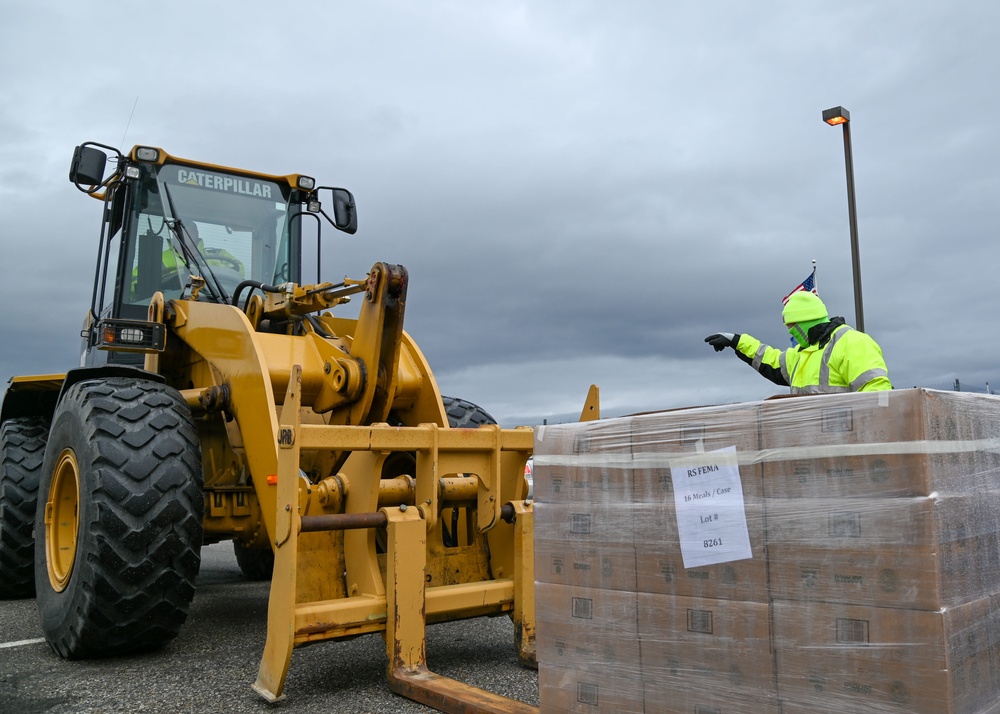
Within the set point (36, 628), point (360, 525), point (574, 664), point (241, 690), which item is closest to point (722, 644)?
point (574, 664)

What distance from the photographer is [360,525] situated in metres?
4.14

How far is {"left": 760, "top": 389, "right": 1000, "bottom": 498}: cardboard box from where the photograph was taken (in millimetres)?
2180

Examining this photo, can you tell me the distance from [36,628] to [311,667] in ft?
7.74

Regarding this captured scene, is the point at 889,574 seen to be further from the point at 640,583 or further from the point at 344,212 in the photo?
the point at 344,212

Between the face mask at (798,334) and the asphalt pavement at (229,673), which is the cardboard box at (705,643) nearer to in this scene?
the asphalt pavement at (229,673)

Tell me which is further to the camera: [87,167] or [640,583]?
[87,167]

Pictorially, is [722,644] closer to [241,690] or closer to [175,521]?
[241,690]

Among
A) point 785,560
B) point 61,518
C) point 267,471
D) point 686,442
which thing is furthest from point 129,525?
point 785,560

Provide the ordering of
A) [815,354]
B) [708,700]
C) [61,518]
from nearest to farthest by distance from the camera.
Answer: [708,700], [815,354], [61,518]

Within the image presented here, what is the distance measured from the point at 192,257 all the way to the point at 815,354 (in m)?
4.27

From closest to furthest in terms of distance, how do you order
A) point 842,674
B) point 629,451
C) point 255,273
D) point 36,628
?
point 842,674 < point 629,451 < point 36,628 < point 255,273

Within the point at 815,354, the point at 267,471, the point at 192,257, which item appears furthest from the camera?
the point at 192,257

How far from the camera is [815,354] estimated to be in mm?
5066

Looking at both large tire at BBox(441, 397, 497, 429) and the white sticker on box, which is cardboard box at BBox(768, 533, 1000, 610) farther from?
large tire at BBox(441, 397, 497, 429)
